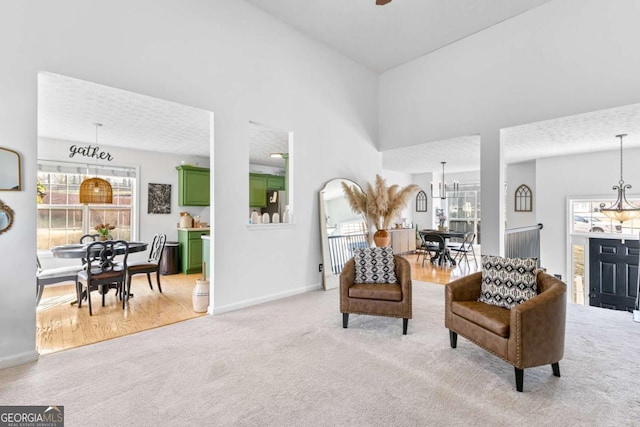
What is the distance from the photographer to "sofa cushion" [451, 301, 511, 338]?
89.2 inches

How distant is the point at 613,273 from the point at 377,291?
18.5 ft

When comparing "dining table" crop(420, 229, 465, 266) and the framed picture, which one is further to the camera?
"dining table" crop(420, 229, 465, 266)

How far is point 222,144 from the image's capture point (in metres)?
3.77

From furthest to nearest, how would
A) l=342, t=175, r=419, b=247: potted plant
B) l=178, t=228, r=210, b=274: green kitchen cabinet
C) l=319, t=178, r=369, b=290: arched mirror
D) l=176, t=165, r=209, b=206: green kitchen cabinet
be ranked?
l=176, t=165, r=209, b=206: green kitchen cabinet
l=178, t=228, r=210, b=274: green kitchen cabinet
l=342, t=175, r=419, b=247: potted plant
l=319, t=178, r=369, b=290: arched mirror

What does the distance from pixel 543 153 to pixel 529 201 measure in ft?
5.40

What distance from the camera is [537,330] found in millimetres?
2146

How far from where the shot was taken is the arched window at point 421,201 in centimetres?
1005

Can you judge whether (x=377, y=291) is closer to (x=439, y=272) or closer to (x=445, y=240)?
(x=439, y=272)

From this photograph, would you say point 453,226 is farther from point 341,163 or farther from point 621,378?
point 621,378

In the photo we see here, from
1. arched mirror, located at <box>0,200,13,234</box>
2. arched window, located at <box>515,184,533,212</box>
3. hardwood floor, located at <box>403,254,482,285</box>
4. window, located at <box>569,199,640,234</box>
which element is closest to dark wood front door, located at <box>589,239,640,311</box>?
window, located at <box>569,199,640,234</box>

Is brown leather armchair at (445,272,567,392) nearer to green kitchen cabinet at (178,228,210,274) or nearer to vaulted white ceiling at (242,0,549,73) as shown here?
vaulted white ceiling at (242,0,549,73)

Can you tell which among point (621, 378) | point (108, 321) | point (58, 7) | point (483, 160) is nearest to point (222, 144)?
point (58, 7)

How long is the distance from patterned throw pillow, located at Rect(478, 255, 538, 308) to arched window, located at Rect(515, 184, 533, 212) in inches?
229

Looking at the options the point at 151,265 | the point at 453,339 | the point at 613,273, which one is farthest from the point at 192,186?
the point at 613,273
